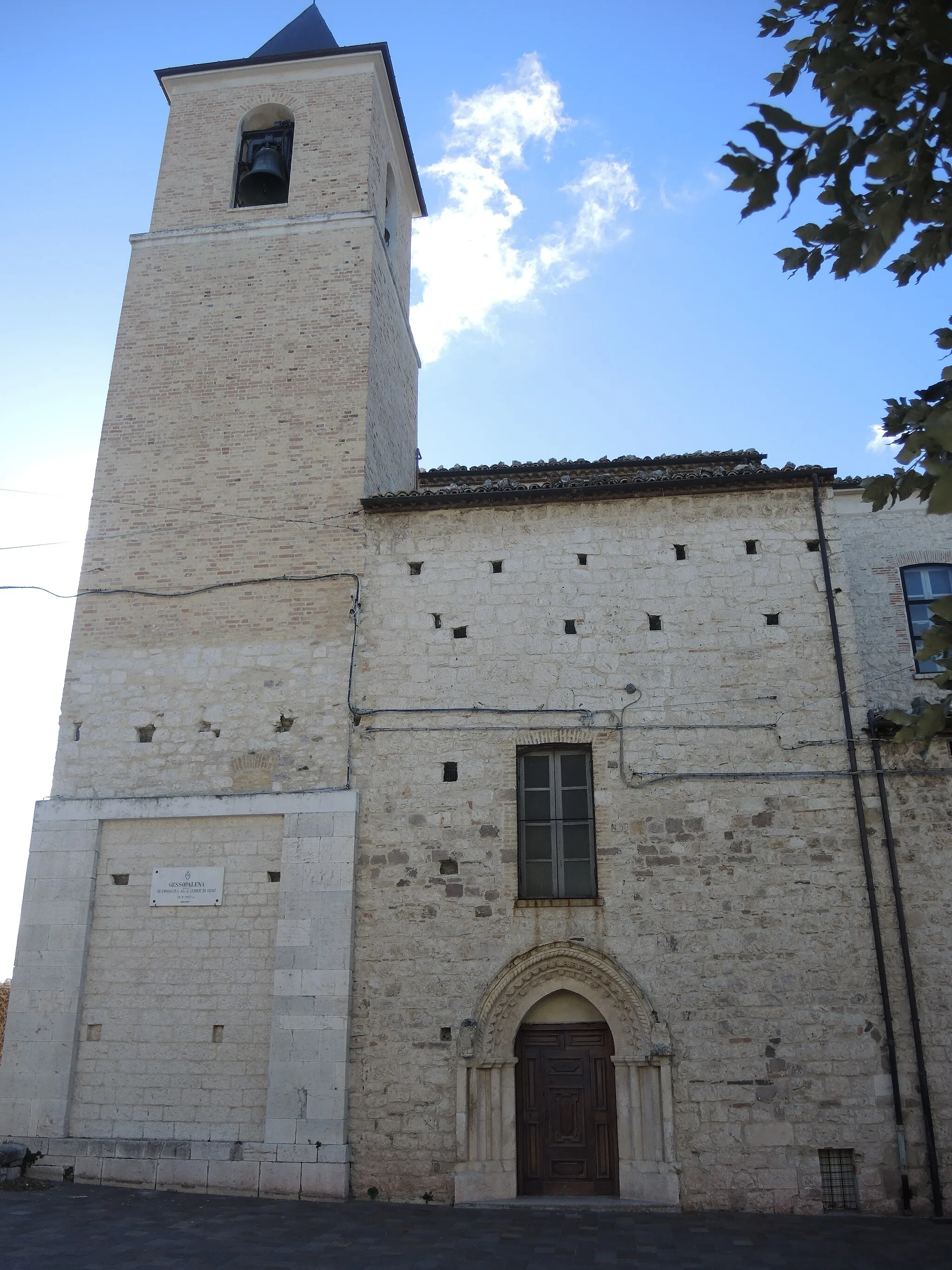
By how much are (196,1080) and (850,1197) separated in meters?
6.44

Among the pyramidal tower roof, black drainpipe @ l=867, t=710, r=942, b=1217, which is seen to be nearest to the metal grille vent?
black drainpipe @ l=867, t=710, r=942, b=1217

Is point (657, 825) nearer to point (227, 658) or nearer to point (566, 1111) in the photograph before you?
point (566, 1111)

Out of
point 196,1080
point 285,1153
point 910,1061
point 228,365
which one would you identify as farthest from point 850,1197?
point 228,365

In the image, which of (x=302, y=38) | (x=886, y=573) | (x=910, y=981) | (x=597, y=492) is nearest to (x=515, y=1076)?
(x=910, y=981)

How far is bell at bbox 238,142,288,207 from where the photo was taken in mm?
15289

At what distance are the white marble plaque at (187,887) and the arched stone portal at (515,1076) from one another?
309cm

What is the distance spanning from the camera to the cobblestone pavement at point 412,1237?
7.64 m

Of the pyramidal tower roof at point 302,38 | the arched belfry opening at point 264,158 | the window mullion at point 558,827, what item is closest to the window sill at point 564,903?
the window mullion at point 558,827

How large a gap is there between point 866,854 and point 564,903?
10.3 ft

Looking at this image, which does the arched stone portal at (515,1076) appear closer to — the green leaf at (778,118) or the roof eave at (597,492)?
the roof eave at (597,492)

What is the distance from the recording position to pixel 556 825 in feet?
36.4

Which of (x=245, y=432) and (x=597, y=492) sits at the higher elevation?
(x=245, y=432)

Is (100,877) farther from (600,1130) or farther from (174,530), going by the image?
(600,1130)

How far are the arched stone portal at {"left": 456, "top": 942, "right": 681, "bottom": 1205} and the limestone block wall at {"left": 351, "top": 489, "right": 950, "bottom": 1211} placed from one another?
132mm
